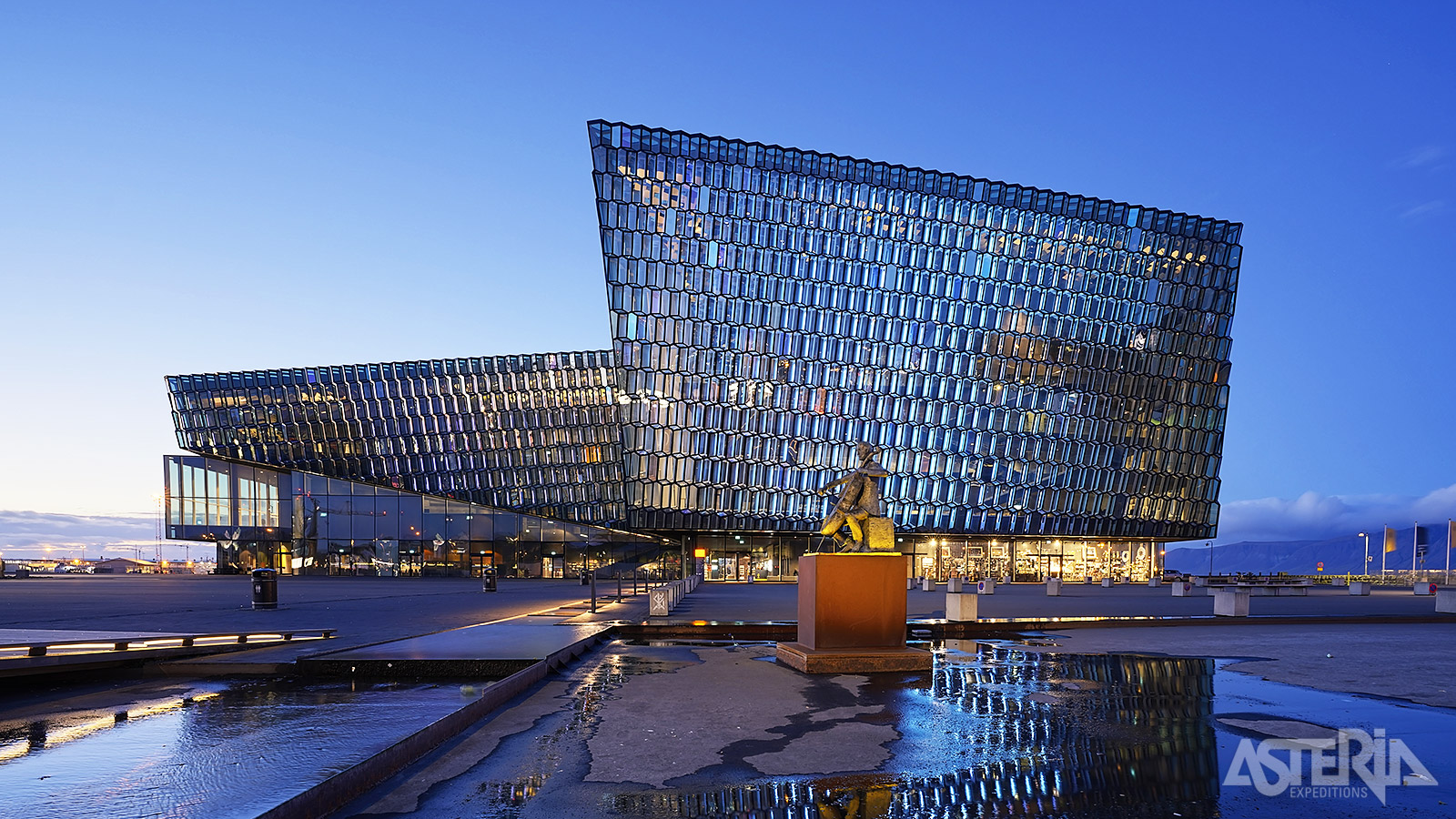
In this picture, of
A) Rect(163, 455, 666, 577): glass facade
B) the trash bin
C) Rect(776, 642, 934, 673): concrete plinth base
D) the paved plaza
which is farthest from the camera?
Rect(163, 455, 666, 577): glass facade

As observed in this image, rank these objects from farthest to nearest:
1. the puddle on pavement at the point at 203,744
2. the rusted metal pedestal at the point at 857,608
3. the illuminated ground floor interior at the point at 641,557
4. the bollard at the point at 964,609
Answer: the illuminated ground floor interior at the point at 641,557, the bollard at the point at 964,609, the rusted metal pedestal at the point at 857,608, the puddle on pavement at the point at 203,744

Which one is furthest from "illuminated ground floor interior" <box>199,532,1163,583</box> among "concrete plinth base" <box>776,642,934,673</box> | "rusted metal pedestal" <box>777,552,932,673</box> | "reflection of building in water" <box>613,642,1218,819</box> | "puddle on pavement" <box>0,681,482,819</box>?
"reflection of building in water" <box>613,642,1218,819</box>

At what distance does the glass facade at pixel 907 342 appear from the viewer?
197 ft

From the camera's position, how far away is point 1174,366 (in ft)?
240

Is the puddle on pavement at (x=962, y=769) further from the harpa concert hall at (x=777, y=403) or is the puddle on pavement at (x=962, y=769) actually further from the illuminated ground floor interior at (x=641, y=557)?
the illuminated ground floor interior at (x=641, y=557)

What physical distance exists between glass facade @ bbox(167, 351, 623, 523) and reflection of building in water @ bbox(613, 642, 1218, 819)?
62.5 metres

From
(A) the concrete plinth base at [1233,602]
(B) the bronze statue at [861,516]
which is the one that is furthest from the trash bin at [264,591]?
(A) the concrete plinth base at [1233,602]

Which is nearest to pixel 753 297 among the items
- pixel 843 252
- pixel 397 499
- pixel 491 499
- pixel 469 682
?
pixel 843 252

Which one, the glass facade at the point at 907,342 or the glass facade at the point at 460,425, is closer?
the glass facade at the point at 907,342

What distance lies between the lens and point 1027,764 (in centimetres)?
722

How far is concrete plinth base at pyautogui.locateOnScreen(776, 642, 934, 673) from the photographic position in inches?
488

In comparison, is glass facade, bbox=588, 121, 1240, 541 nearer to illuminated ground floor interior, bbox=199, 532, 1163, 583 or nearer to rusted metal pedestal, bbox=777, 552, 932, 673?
illuminated ground floor interior, bbox=199, 532, 1163, 583

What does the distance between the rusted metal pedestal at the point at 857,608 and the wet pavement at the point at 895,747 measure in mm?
646

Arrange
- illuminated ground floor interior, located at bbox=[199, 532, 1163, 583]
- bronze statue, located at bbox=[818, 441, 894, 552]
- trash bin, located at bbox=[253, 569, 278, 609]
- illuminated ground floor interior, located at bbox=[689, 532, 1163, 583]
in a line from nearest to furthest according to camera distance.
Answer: bronze statue, located at bbox=[818, 441, 894, 552] → trash bin, located at bbox=[253, 569, 278, 609] → illuminated ground floor interior, located at bbox=[689, 532, 1163, 583] → illuminated ground floor interior, located at bbox=[199, 532, 1163, 583]
